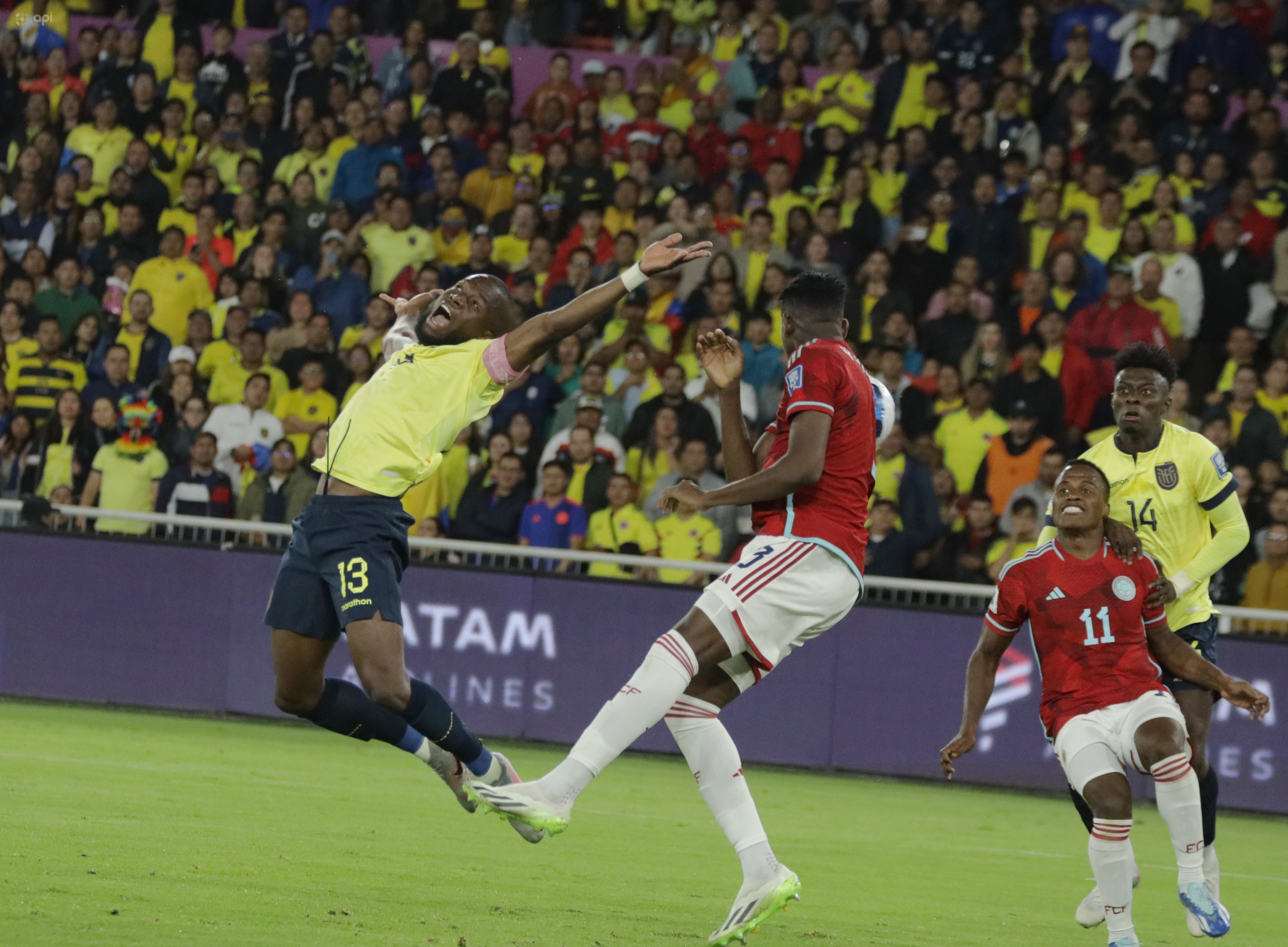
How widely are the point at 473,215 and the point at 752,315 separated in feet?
11.1

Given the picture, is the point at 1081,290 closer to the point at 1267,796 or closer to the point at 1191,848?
the point at 1267,796

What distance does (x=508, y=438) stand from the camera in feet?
46.8

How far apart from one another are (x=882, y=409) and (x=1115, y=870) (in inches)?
76.1

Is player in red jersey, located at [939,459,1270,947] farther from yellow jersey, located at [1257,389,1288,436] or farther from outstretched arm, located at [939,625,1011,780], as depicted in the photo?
yellow jersey, located at [1257,389,1288,436]

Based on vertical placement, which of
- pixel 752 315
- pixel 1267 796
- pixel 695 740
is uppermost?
pixel 752 315

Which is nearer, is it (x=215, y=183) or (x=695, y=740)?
(x=695, y=740)

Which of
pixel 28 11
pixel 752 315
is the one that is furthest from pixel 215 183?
pixel 752 315

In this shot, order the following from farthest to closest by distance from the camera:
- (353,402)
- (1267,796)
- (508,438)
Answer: (508,438) < (1267,796) < (353,402)

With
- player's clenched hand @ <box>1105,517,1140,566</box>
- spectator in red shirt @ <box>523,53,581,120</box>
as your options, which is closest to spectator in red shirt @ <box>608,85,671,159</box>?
spectator in red shirt @ <box>523,53,581,120</box>

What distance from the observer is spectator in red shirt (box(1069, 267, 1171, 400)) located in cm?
1412

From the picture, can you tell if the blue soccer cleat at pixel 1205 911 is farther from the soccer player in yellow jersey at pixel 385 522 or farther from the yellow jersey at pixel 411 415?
the yellow jersey at pixel 411 415

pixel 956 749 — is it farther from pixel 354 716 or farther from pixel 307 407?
pixel 307 407

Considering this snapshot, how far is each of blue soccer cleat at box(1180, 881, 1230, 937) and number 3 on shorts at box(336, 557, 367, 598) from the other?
330cm

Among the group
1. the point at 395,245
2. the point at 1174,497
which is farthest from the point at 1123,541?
the point at 395,245
